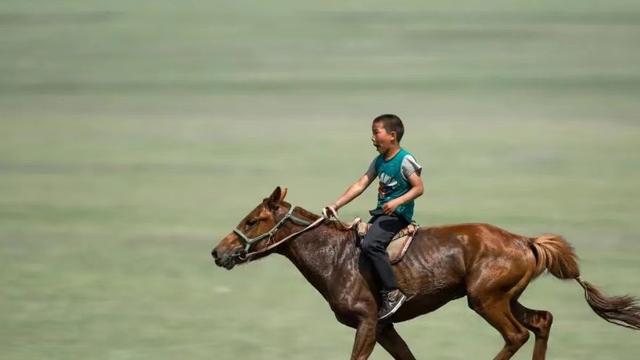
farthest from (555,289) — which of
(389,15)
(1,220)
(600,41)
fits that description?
(389,15)

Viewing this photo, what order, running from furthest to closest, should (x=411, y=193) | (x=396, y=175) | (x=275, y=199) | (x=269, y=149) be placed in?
1. (x=269, y=149)
2. (x=275, y=199)
3. (x=396, y=175)
4. (x=411, y=193)

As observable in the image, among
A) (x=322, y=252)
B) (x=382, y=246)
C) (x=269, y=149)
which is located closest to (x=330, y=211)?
(x=322, y=252)

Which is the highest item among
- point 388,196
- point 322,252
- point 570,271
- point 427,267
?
point 388,196

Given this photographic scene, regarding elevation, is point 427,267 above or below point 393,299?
above

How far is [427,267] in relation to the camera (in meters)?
8.95

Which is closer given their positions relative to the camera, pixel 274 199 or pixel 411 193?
pixel 411 193

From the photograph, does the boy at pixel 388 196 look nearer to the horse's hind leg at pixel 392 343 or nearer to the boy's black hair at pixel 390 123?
the boy's black hair at pixel 390 123

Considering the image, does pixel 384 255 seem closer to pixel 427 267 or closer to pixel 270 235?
pixel 427 267

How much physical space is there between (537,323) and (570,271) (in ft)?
1.45

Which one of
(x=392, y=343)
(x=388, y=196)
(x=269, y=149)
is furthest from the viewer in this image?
(x=269, y=149)

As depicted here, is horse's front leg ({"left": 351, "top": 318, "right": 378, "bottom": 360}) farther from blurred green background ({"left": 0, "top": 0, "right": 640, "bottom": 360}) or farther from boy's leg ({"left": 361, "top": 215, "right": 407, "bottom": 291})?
blurred green background ({"left": 0, "top": 0, "right": 640, "bottom": 360})

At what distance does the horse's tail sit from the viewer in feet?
29.5

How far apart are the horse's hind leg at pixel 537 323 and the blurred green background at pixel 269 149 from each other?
1.69 meters

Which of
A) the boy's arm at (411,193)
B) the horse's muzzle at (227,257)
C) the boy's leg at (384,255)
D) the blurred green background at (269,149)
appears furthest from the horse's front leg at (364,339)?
the blurred green background at (269,149)
